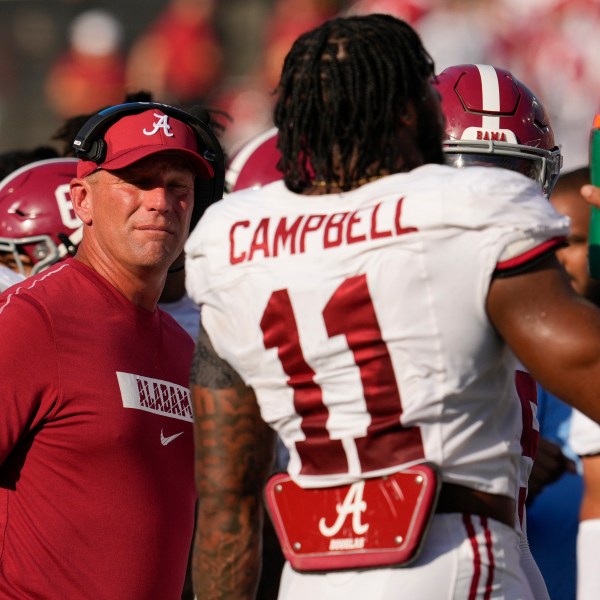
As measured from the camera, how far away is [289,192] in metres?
2.75

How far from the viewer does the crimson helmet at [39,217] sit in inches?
204

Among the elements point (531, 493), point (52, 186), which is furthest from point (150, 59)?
point (531, 493)

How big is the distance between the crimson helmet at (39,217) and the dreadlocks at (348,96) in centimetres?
242

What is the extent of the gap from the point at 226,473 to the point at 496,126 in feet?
5.02

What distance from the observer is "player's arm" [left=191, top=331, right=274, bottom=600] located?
2889mm

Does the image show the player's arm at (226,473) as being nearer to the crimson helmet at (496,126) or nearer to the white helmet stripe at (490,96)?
the crimson helmet at (496,126)

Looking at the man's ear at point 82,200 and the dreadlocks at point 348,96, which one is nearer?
the dreadlocks at point 348,96

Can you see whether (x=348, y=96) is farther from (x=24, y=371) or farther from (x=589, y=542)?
(x=589, y=542)

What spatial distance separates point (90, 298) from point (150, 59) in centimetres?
900

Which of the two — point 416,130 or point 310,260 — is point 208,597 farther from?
point 416,130

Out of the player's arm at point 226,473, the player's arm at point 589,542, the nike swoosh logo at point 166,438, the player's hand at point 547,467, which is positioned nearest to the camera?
the player's arm at point 226,473

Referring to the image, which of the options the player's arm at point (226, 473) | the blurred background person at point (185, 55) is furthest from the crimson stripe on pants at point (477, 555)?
the blurred background person at point (185, 55)

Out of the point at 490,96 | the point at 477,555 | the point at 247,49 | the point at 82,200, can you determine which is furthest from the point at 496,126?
the point at 247,49

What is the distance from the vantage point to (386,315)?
2.55 meters
